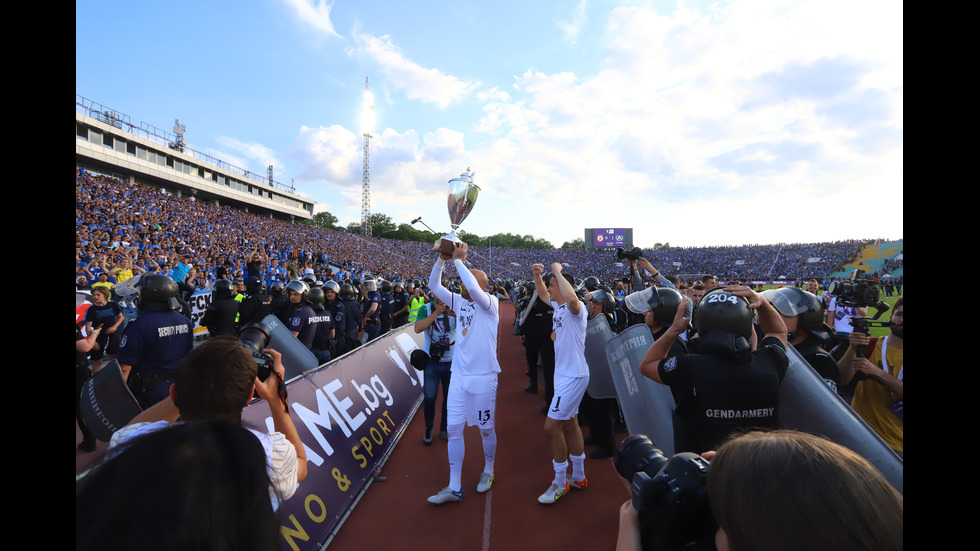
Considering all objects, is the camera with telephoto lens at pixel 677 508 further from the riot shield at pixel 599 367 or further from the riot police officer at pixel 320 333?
the riot police officer at pixel 320 333

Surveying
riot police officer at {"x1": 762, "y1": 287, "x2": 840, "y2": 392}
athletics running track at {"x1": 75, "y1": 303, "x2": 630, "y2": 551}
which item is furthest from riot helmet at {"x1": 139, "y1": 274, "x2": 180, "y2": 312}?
riot police officer at {"x1": 762, "y1": 287, "x2": 840, "y2": 392}

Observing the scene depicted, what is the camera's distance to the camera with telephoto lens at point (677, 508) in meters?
1.02

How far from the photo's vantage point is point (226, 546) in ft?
2.76

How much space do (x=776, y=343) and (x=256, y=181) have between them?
217 ft

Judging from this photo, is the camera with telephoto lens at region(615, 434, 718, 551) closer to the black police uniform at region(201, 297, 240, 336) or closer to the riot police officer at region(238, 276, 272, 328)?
the black police uniform at region(201, 297, 240, 336)

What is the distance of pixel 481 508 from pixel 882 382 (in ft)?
10.9

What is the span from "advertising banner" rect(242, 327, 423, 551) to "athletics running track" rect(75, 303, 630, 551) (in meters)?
0.22

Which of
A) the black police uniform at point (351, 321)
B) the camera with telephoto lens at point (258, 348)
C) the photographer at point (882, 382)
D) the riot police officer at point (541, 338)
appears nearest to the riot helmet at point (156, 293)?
the camera with telephoto lens at point (258, 348)

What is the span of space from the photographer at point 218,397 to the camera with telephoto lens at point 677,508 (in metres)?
1.26

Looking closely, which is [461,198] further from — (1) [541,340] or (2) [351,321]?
(2) [351,321]

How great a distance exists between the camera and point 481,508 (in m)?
3.96

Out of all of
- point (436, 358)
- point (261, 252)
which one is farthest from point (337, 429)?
point (261, 252)

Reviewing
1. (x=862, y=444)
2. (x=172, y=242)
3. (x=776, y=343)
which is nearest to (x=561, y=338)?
(x=776, y=343)
